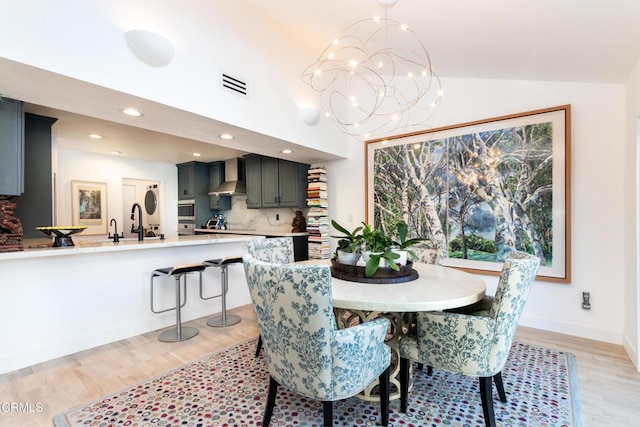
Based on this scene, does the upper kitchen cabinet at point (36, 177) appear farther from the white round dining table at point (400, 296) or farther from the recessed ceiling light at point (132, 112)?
the white round dining table at point (400, 296)

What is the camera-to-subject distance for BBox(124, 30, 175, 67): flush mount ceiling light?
2207 millimetres

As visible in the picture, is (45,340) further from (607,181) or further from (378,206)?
(607,181)

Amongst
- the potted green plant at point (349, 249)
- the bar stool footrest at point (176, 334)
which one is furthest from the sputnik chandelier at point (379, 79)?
the bar stool footrest at point (176, 334)

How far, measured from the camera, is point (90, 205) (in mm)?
5672

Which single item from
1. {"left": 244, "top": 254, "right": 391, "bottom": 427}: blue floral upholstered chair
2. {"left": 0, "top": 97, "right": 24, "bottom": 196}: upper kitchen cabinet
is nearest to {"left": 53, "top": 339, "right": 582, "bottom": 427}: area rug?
{"left": 244, "top": 254, "right": 391, "bottom": 427}: blue floral upholstered chair

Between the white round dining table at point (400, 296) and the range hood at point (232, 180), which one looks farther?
the range hood at point (232, 180)

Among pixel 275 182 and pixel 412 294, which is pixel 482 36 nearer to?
pixel 412 294

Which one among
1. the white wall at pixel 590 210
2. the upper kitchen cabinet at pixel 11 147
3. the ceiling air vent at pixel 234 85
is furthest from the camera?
the ceiling air vent at pixel 234 85

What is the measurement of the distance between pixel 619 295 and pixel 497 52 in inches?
96.2

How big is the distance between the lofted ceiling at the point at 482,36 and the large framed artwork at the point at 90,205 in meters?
2.23

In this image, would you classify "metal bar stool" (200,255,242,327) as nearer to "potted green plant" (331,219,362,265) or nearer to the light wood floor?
the light wood floor

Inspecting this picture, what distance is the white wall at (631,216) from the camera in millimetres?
2355

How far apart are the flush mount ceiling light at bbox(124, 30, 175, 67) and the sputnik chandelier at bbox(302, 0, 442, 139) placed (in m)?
1.29

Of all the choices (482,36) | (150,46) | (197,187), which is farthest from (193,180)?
(482,36)
